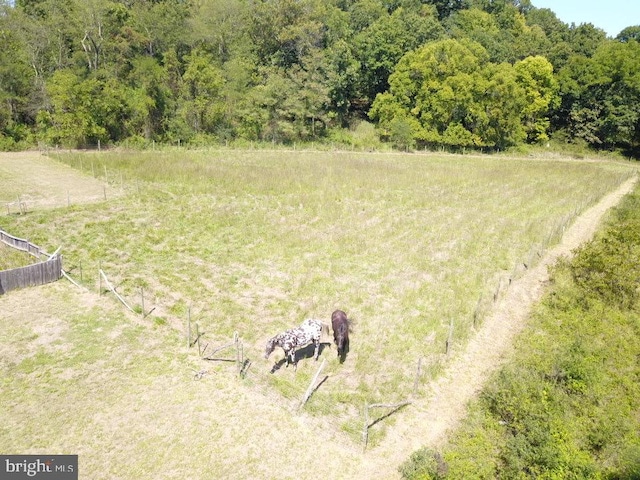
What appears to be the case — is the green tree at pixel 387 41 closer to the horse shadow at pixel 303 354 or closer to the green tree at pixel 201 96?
the green tree at pixel 201 96

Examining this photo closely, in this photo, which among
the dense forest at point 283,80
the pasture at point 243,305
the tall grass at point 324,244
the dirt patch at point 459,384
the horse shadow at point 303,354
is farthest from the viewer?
the dense forest at point 283,80

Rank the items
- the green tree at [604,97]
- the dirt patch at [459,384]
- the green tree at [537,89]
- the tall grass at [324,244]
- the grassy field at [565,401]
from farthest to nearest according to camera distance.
A: the green tree at [537,89] < the green tree at [604,97] < the tall grass at [324,244] < the dirt patch at [459,384] < the grassy field at [565,401]

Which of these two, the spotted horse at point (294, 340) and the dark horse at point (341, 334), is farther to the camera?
the dark horse at point (341, 334)

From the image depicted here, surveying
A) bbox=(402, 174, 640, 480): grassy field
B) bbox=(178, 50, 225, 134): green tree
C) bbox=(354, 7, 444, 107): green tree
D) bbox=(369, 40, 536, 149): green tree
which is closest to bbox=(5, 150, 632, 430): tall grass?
bbox=(402, 174, 640, 480): grassy field

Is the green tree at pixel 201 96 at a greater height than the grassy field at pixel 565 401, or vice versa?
the green tree at pixel 201 96

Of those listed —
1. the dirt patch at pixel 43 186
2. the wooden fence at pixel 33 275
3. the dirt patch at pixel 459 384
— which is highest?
the dirt patch at pixel 43 186

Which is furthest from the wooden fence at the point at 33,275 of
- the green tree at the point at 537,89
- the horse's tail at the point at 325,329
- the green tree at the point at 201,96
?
the green tree at the point at 537,89

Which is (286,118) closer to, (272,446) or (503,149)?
(503,149)
